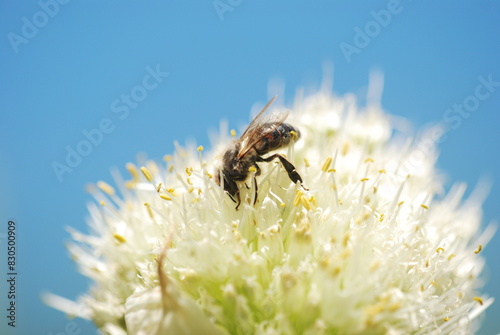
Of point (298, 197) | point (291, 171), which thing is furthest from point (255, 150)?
point (298, 197)

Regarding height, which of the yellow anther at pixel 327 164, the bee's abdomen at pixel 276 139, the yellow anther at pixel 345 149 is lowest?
the yellow anther at pixel 327 164

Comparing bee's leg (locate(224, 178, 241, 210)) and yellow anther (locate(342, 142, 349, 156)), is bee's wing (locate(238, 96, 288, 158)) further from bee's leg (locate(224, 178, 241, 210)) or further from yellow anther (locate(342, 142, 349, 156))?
yellow anther (locate(342, 142, 349, 156))

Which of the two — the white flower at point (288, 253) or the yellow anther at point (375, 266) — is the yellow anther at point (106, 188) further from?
the yellow anther at point (375, 266)

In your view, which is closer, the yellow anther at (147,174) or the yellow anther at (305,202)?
the yellow anther at (305,202)

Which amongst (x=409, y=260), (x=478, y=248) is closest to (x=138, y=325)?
(x=409, y=260)

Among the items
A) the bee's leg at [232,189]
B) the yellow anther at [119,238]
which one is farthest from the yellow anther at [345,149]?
the yellow anther at [119,238]

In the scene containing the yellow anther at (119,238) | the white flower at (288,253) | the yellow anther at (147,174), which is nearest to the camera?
the white flower at (288,253)
